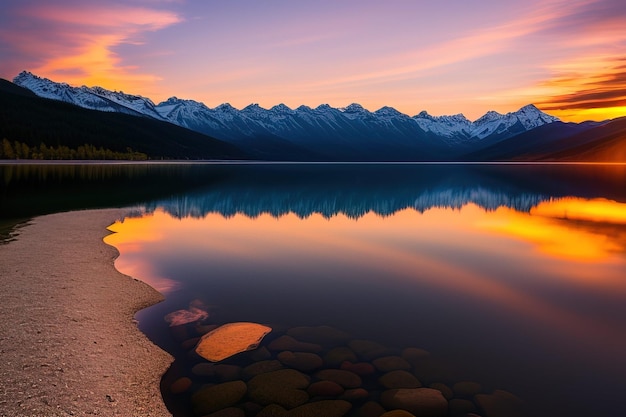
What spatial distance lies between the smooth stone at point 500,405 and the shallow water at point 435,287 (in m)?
0.34

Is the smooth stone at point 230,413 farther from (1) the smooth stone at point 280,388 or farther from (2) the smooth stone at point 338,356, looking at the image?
(2) the smooth stone at point 338,356

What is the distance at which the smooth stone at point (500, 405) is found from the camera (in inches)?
460

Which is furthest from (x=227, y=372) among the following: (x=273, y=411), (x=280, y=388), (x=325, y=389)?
(x=325, y=389)

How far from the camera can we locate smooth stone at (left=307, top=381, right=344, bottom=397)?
12320 millimetres

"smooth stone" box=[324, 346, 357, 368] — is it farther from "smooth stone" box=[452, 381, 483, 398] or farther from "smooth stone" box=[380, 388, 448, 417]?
"smooth stone" box=[452, 381, 483, 398]

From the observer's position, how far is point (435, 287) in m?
23.1

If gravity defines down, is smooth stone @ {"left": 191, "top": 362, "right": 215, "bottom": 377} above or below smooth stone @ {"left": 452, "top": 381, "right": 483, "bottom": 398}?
below

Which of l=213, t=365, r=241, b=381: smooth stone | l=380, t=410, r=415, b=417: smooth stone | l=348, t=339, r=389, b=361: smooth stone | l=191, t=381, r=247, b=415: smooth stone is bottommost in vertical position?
l=213, t=365, r=241, b=381: smooth stone

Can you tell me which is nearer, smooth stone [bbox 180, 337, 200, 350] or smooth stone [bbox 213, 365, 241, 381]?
smooth stone [bbox 213, 365, 241, 381]

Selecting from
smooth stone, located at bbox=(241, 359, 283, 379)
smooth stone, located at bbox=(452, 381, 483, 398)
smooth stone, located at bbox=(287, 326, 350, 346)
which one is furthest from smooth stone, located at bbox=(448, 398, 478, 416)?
smooth stone, located at bbox=(241, 359, 283, 379)

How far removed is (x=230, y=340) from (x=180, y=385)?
9.47 feet

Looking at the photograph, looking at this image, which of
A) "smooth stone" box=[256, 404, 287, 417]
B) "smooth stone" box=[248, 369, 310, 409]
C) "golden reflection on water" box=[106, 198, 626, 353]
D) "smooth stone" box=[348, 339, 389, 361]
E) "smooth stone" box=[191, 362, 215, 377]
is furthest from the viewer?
"golden reflection on water" box=[106, 198, 626, 353]

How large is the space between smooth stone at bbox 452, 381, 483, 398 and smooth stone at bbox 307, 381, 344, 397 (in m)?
3.41

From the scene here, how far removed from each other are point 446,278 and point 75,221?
103 feet
